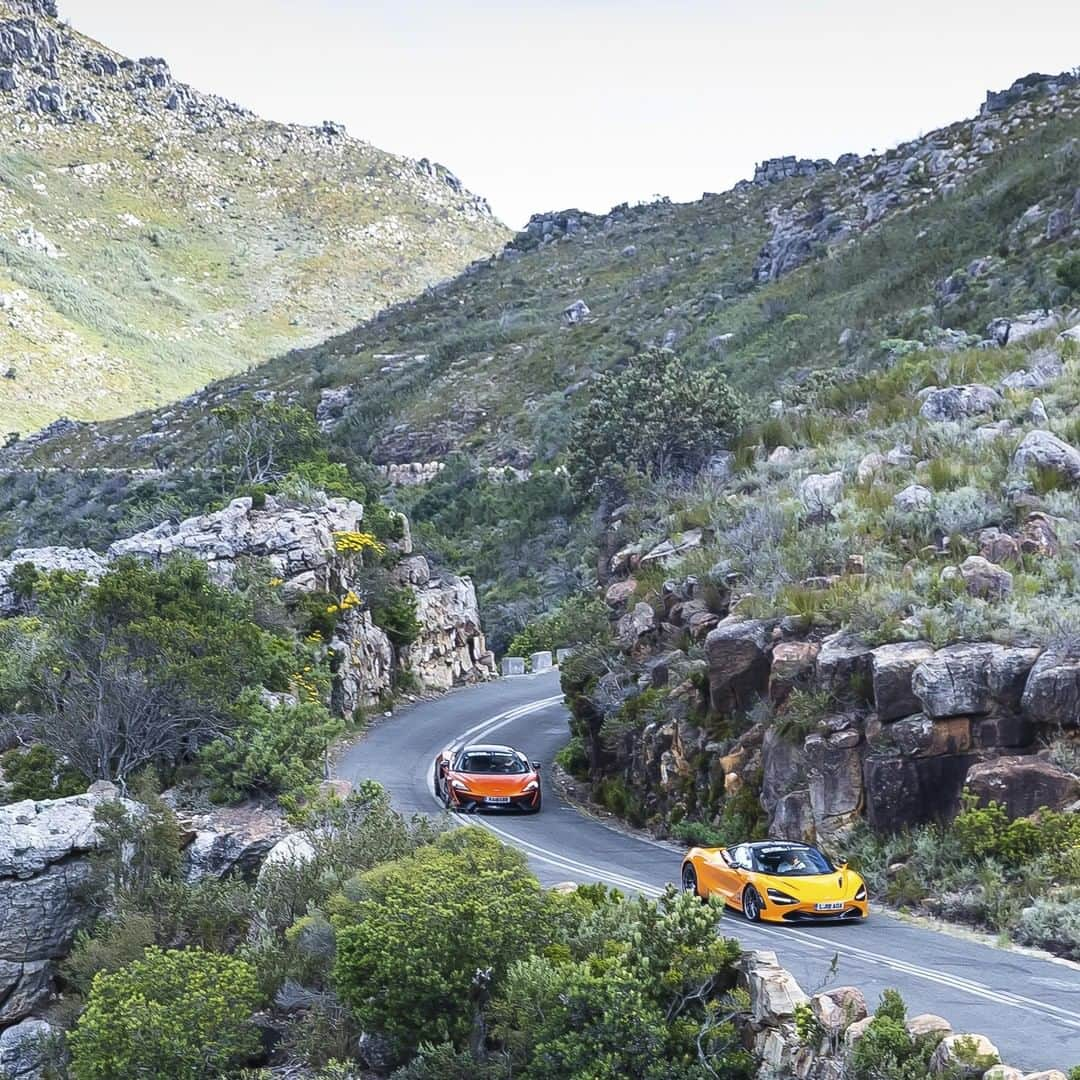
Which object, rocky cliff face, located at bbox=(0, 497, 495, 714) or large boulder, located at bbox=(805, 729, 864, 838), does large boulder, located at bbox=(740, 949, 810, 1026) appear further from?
rocky cliff face, located at bbox=(0, 497, 495, 714)

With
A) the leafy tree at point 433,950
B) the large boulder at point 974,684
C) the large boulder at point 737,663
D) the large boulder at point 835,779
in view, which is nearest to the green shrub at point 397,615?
the large boulder at point 737,663

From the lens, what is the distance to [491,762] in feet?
81.1

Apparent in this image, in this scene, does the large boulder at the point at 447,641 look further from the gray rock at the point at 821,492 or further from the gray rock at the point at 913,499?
the gray rock at the point at 913,499

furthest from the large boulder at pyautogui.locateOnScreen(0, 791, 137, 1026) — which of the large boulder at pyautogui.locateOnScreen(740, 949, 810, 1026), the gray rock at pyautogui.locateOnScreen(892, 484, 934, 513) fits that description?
the gray rock at pyautogui.locateOnScreen(892, 484, 934, 513)

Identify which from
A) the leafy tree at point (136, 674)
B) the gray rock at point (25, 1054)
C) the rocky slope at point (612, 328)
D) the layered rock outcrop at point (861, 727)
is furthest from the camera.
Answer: the rocky slope at point (612, 328)

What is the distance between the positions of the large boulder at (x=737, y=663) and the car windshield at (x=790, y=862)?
14.6ft

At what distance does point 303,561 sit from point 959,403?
16.7 metres

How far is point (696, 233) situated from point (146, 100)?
302 ft

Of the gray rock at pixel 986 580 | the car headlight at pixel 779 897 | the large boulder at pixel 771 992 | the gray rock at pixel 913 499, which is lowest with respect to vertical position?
the car headlight at pixel 779 897

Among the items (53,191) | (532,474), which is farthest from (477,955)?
(53,191)

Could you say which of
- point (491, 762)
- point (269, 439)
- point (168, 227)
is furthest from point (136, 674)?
point (168, 227)

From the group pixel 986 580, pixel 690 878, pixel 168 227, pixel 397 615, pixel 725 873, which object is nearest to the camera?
pixel 725 873

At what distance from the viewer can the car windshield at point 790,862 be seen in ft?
50.9

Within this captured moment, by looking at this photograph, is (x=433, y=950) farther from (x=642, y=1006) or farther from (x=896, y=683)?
(x=896, y=683)
